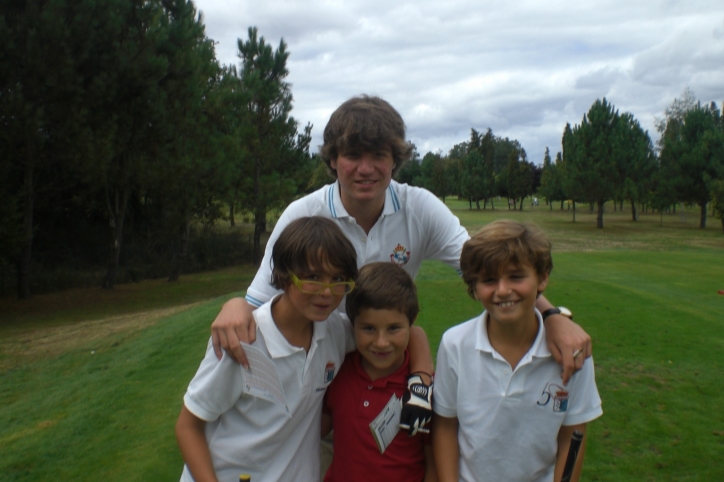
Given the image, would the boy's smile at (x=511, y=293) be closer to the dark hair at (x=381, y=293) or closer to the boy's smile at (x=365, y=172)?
the dark hair at (x=381, y=293)

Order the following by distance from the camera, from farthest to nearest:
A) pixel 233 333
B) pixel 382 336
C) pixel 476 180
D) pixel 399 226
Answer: pixel 476 180 → pixel 399 226 → pixel 382 336 → pixel 233 333

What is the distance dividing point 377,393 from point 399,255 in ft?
2.62

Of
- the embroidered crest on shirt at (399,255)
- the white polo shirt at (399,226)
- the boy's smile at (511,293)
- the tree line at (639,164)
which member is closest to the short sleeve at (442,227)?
the white polo shirt at (399,226)

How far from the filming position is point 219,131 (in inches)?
949

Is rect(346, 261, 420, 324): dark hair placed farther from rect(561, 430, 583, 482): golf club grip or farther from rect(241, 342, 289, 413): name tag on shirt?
rect(561, 430, 583, 482): golf club grip

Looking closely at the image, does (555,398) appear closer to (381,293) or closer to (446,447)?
(446,447)

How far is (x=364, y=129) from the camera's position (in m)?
2.83

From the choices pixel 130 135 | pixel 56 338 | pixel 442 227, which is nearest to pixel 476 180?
pixel 130 135

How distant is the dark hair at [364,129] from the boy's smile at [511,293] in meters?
0.81

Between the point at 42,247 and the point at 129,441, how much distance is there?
21.1 meters

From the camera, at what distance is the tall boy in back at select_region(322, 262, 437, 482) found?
97.3 inches

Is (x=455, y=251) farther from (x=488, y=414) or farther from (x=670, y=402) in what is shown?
(x=670, y=402)

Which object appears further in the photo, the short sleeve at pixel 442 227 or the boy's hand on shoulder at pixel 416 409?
the short sleeve at pixel 442 227

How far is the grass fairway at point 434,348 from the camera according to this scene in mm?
4656
